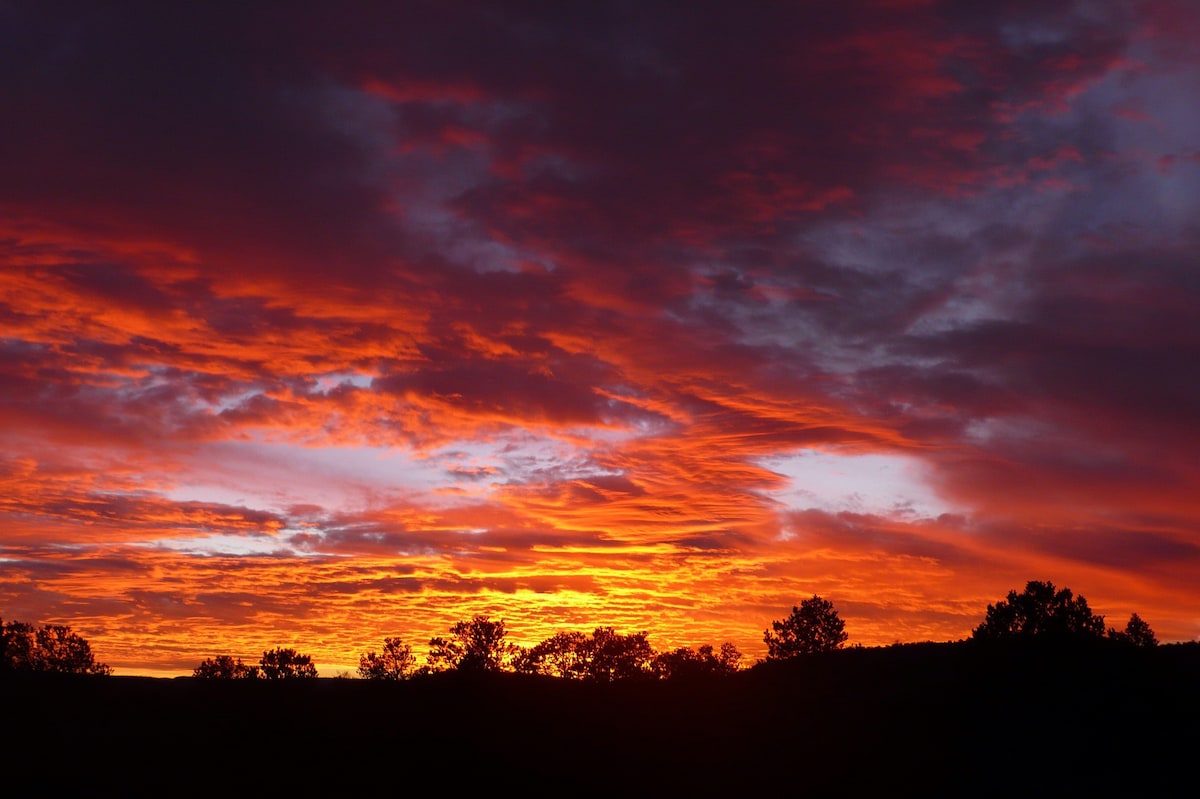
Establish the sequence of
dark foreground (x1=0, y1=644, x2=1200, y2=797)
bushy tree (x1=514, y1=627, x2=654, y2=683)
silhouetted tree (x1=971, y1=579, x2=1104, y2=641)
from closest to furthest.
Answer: dark foreground (x1=0, y1=644, x2=1200, y2=797), silhouetted tree (x1=971, y1=579, x2=1104, y2=641), bushy tree (x1=514, y1=627, x2=654, y2=683)

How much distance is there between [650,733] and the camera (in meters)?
25.8

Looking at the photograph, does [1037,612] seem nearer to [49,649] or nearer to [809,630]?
[809,630]

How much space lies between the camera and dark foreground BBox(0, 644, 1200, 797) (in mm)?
22156

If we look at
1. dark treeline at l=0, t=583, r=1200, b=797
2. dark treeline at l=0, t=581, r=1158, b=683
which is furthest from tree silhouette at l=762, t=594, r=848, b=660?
dark treeline at l=0, t=583, r=1200, b=797

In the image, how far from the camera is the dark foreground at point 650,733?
22.2 m

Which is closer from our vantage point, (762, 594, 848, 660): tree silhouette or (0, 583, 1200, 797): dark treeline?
(0, 583, 1200, 797): dark treeline

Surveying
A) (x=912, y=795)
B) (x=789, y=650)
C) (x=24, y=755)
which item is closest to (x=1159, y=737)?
(x=912, y=795)

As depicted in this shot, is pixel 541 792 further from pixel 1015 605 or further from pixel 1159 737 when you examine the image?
pixel 1015 605

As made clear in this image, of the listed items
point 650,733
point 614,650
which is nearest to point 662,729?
point 650,733

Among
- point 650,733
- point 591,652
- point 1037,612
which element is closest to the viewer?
point 650,733

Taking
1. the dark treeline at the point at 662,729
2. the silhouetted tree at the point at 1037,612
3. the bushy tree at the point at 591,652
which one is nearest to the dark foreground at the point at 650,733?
the dark treeline at the point at 662,729

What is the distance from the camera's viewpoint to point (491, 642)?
8338 centimetres

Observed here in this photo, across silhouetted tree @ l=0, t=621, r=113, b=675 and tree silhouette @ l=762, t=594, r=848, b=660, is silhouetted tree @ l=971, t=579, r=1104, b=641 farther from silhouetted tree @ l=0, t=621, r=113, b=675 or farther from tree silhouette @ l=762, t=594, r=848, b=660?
silhouetted tree @ l=0, t=621, r=113, b=675

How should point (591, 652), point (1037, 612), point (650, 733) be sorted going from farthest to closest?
point (591, 652) < point (1037, 612) < point (650, 733)
